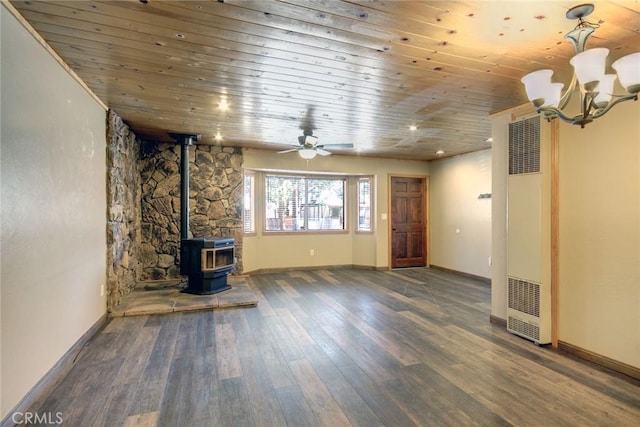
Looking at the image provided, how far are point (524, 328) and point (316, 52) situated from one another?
3.27m

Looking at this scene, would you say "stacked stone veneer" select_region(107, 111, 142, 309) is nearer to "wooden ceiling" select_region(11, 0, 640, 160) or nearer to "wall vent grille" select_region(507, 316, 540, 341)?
"wooden ceiling" select_region(11, 0, 640, 160)

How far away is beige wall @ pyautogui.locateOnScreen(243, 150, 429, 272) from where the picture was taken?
6.32 m

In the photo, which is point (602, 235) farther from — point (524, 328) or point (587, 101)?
point (587, 101)

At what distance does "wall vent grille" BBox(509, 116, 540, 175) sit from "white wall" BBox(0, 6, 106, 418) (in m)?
4.14

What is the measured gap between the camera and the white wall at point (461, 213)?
5.93 meters

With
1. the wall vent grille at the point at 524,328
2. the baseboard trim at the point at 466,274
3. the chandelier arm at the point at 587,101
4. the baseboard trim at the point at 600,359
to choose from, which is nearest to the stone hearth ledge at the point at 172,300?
the wall vent grille at the point at 524,328

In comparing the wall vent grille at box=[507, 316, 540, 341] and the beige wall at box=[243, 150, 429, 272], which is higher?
the beige wall at box=[243, 150, 429, 272]

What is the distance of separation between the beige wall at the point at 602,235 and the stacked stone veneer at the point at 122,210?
4782 millimetres

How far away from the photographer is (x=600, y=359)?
274cm

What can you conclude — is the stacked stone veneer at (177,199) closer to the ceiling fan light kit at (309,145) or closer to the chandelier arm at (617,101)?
the ceiling fan light kit at (309,145)

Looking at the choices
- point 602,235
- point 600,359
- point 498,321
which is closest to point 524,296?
point 498,321

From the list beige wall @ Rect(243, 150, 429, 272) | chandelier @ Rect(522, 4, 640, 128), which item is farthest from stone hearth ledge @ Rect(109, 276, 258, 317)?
chandelier @ Rect(522, 4, 640, 128)

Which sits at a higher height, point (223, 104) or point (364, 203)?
point (223, 104)

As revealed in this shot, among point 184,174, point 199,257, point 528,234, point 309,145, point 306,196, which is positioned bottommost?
point 199,257
